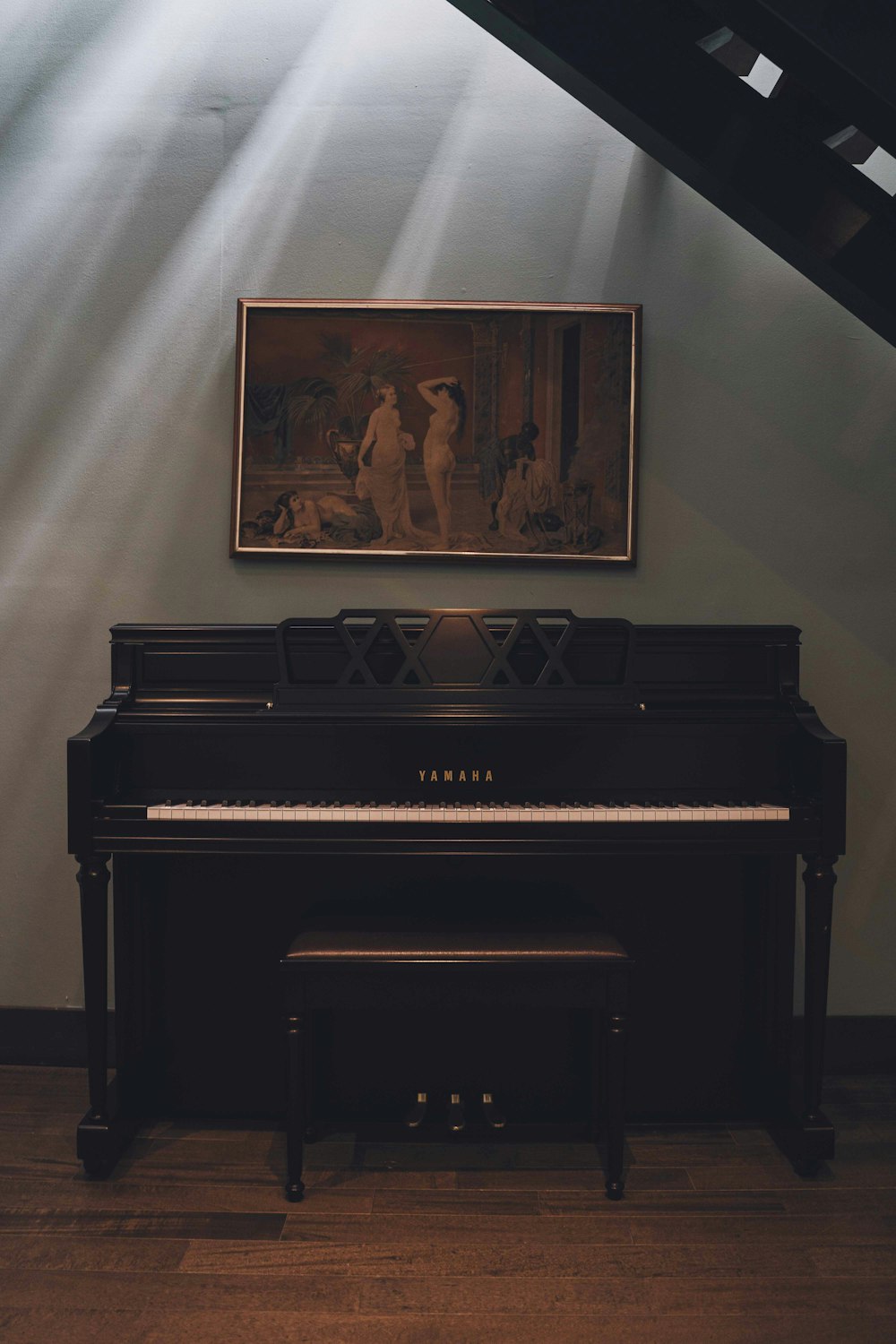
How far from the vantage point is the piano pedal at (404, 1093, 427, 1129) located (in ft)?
7.39

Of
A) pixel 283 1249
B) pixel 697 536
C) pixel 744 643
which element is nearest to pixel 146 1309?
pixel 283 1249

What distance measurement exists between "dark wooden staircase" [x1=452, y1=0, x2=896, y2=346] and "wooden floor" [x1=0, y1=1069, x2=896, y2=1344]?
227 cm

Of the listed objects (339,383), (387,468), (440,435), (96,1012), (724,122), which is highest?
(724,122)

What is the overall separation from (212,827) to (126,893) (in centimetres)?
48

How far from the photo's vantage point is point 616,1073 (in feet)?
6.63

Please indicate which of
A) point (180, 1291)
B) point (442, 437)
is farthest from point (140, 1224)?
point (442, 437)

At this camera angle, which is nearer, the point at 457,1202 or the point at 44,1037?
the point at 457,1202

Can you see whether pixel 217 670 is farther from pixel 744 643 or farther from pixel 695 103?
pixel 695 103

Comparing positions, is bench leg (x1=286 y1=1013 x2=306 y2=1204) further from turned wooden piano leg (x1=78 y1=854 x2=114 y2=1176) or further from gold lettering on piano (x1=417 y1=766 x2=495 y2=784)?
gold lettering on piano (x1=417 y1=766 x2=495 y2=784)

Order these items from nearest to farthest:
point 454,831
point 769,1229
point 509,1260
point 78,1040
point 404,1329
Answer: point 404,1329 → point 509,1260 → point 769,1229 → point 454,831 → point 78,1040

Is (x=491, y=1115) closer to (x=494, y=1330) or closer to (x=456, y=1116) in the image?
(x=456, y=1116)

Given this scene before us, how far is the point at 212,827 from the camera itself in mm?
2092

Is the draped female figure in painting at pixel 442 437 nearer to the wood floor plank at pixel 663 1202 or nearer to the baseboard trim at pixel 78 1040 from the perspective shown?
the wood floor plank at pixel 663 1202

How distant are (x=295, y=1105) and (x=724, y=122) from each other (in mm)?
2607
